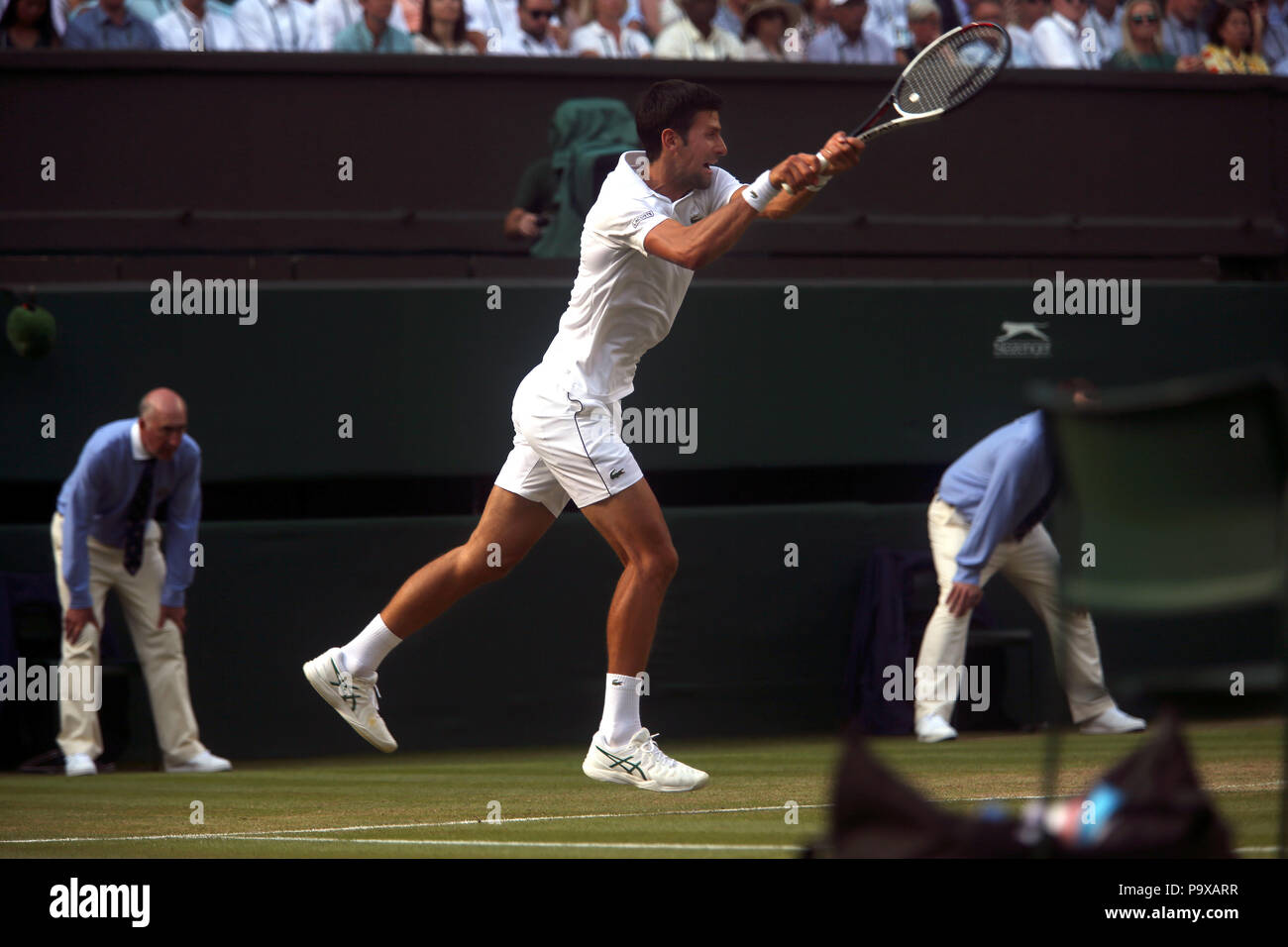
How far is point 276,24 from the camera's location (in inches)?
434

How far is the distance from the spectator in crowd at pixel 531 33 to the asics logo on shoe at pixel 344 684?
6129 mm

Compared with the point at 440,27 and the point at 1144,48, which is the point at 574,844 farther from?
the point at 1144,48

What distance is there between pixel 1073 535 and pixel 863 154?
7.99 metres

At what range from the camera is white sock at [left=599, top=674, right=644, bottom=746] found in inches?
Answer: 232

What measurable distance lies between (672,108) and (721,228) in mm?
660

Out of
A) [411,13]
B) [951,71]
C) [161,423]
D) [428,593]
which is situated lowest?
[428,593]

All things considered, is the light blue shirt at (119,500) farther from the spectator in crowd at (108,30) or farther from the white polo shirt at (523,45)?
the white polo shirt at (523,45)

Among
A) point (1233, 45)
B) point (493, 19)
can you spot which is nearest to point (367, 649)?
point (493, 19)

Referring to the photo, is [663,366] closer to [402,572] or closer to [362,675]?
[402,572]

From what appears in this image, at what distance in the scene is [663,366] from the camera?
970cm

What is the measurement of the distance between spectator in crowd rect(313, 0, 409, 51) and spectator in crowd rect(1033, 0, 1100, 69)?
4587 millimetres

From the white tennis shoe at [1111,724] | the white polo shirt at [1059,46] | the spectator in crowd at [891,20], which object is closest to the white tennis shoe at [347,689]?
the white tennis shoe at [1111,724]

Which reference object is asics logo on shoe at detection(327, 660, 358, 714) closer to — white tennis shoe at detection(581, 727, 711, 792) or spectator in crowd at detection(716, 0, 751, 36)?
white tennis shoe at detection(581, 727, 711, 792)

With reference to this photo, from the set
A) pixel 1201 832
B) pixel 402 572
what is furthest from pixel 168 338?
pixel 1201 832
